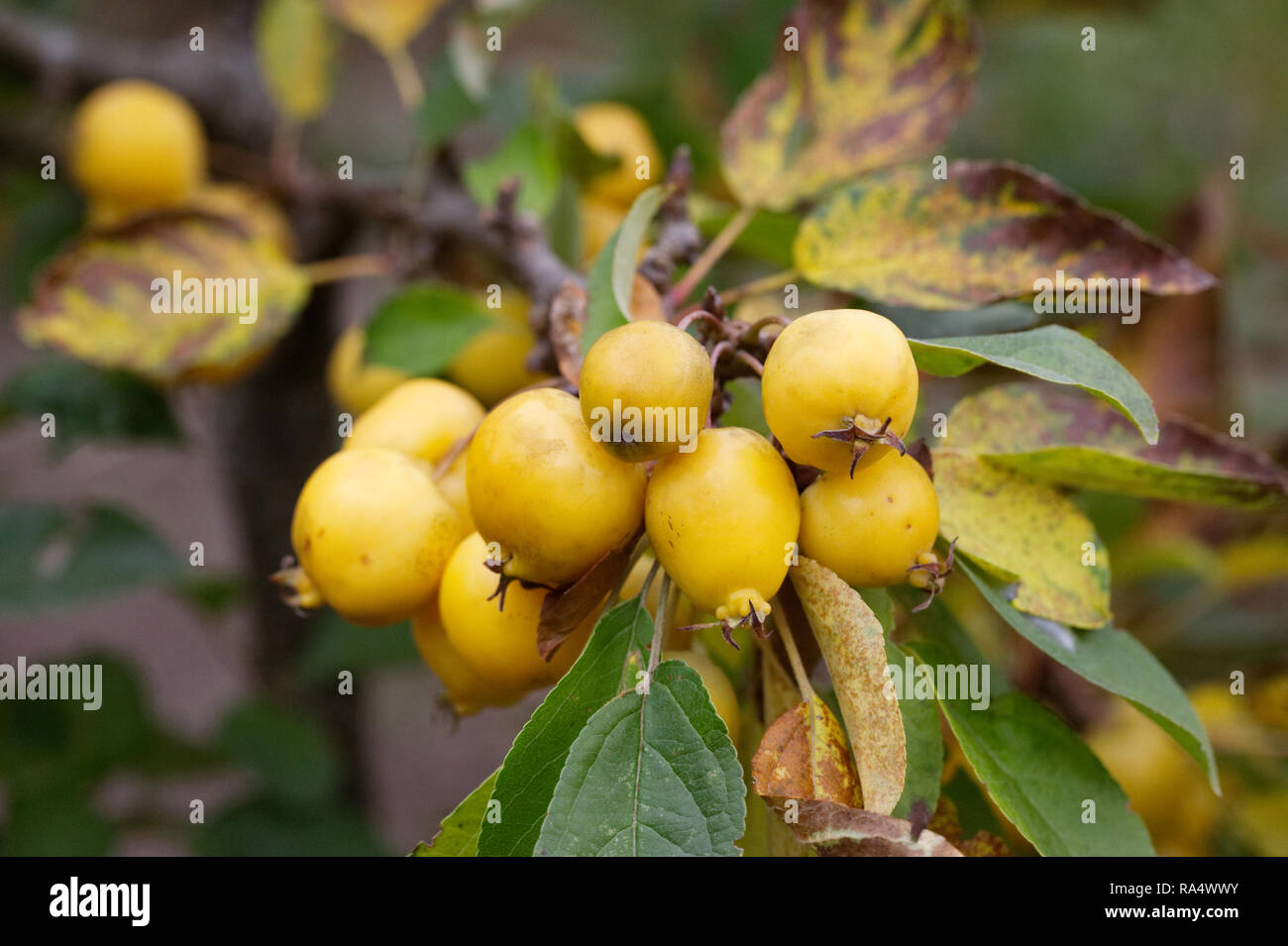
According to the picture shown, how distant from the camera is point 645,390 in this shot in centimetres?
38

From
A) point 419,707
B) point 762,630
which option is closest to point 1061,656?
point 762,630

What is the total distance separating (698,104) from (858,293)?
0.86m

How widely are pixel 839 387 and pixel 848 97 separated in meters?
0.38

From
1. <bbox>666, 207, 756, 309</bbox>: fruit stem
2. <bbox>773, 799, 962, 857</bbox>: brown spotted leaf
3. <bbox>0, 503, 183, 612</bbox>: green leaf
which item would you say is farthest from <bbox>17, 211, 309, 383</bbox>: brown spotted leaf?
<bbox>773, 799, 962, 857</bbox>: brown spotted leaf

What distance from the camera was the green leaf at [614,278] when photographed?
1.55 ft

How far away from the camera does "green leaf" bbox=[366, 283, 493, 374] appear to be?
0.70 meters

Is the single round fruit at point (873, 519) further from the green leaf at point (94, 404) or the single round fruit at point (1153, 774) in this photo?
the green leaf at point (94, 404)

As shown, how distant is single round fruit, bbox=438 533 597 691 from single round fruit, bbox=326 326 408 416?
0.93 ft

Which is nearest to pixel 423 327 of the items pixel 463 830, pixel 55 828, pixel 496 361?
pixel 496 361

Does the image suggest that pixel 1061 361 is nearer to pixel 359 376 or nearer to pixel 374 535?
pixel 374 535

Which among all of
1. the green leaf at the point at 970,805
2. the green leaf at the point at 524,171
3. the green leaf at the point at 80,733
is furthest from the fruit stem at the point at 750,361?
the green leaf at the point at 80,733

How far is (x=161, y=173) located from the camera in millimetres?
961

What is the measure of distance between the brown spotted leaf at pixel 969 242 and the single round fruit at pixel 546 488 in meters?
0.23
